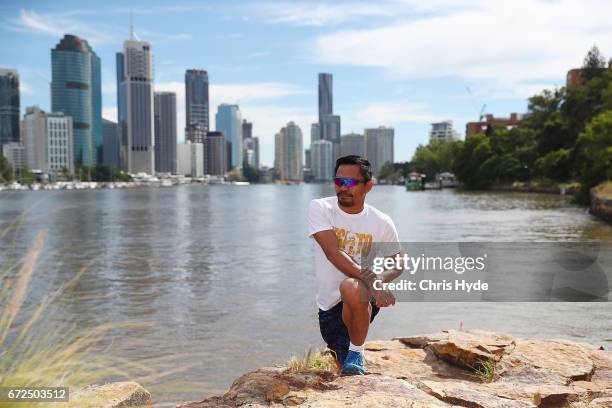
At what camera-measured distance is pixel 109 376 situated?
904cm

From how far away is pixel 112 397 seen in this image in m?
4.64

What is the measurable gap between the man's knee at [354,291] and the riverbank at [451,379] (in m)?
0.59

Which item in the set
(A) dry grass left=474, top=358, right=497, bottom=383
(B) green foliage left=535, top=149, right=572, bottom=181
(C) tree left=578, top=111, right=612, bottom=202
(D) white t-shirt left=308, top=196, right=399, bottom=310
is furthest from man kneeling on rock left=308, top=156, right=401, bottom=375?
(B) green foliage left=535, top=149, right=572, bottom=181

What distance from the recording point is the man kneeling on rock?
175 inches

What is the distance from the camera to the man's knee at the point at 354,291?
14.5 ft

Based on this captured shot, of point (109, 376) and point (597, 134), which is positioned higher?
point (597, 134)

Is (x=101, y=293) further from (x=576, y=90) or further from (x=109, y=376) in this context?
(x=576, y=90)

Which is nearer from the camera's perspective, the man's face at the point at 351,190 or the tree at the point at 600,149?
the man's face at the point at 351,190

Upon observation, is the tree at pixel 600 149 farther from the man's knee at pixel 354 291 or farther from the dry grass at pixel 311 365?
the man's knee at pixel 354 291

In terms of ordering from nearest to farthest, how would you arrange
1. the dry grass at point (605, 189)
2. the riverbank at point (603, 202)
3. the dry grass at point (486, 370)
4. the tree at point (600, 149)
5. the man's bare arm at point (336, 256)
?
the man's bare arm at point (336, 256) < the dry grass at point (486, 370) < the riverbank at point (603, 202) < the dry grass at point (605, 189) < the tree at point (600, 149)

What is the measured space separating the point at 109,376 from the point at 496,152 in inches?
4891

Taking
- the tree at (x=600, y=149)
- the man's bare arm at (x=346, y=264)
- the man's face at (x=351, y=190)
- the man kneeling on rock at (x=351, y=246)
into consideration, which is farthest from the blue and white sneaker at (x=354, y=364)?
the tree at (x=600, y=149)

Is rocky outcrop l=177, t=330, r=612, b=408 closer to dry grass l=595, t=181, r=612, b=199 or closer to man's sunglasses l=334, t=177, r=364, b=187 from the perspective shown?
man's sunglasses l=334, t=177, r=364, b=187

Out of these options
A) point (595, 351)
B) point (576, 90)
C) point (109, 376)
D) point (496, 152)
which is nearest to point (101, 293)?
point (109, 376)
